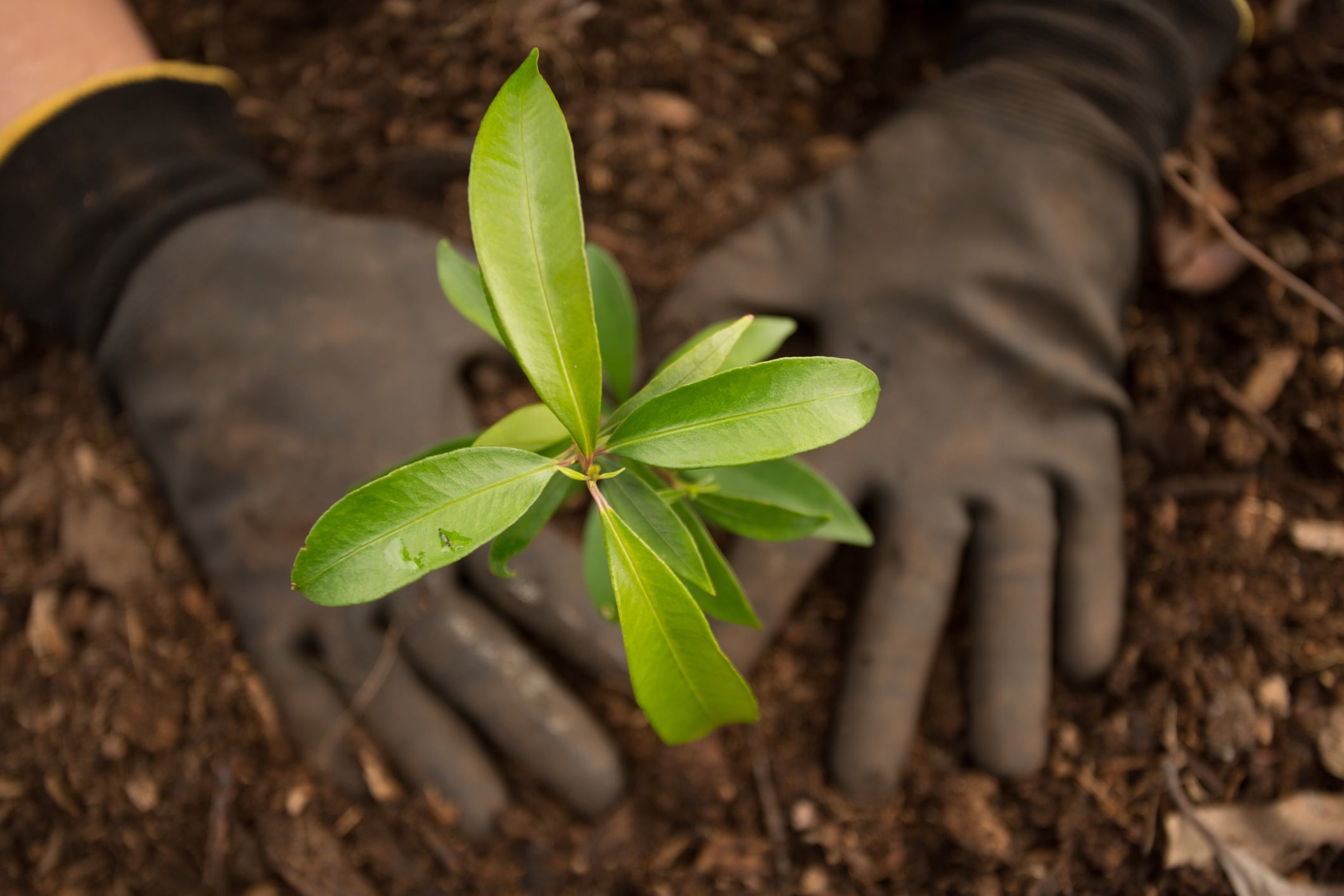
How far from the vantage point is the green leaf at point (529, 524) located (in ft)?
2.69

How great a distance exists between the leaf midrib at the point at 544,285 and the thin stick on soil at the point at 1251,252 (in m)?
1.39

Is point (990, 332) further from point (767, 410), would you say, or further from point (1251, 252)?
point (767, 410)

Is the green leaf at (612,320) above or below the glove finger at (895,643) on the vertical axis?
above

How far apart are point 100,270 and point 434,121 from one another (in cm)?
69

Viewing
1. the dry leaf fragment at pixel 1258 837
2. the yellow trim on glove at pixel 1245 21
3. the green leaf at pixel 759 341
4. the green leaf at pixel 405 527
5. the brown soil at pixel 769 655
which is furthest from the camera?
the yellow trim on glove at pixel 1245 21

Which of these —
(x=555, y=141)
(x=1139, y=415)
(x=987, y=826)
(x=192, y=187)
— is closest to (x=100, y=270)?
(x=192, y=187)

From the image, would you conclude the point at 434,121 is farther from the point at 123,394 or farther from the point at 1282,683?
the point at 1282,683

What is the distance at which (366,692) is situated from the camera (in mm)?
1450

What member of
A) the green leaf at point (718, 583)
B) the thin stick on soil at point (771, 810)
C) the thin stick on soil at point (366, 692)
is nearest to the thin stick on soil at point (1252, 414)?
the thin stick on soil at point (771, 810)

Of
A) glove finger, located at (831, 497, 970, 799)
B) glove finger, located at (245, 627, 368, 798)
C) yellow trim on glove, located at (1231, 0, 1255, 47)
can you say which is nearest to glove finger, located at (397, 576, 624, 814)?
glove finger, located at (245, 627, 368, 798)

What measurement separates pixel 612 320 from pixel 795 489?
316 millimetres

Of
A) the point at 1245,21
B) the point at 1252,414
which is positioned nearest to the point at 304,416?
the point at 1252,414

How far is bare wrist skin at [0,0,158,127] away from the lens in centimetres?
146

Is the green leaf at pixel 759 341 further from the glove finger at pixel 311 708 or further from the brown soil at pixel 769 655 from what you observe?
the glove finger at pixel 311 708
